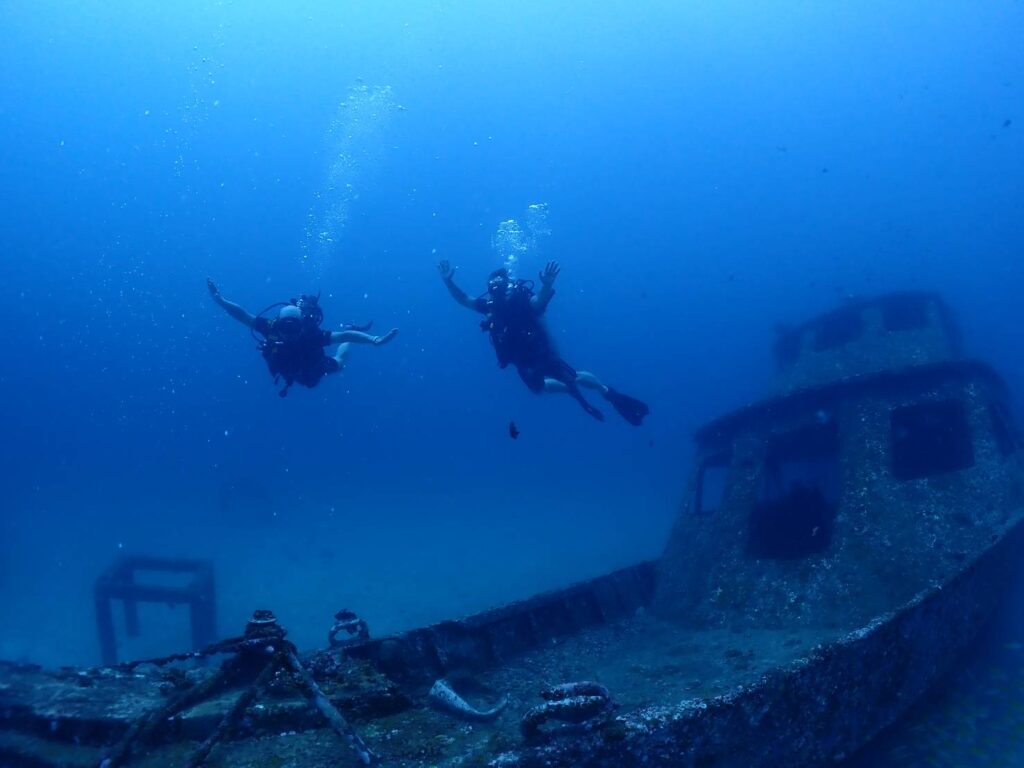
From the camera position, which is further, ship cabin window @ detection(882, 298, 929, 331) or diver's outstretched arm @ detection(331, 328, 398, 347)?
ship cabin window @ detection(882, 298, 929, 331)

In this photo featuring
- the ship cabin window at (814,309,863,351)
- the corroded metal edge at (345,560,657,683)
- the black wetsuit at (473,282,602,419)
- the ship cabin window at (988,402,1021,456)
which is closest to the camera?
the corroded metal edge at (345,560,657,683)

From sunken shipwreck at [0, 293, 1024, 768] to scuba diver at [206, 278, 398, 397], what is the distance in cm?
468

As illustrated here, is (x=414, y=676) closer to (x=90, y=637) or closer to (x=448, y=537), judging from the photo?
(x=90, y=637)

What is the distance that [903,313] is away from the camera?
13.8m

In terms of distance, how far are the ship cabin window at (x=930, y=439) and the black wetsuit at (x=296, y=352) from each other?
857cm

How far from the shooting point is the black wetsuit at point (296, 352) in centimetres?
973

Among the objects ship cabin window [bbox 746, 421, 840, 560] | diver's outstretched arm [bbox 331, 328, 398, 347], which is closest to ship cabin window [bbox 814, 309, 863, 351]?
ship cabin window [bbox 746, 421, 840, 560]

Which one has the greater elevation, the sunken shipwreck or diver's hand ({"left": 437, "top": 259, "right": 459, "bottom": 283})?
diver's hand ({"left": 437, "top": 259, "right": 459, "bottom": 283})

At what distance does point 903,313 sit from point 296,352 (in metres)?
13.0

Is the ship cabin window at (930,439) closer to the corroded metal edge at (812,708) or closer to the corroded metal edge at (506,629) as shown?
the corroded metal edge at (812,708)

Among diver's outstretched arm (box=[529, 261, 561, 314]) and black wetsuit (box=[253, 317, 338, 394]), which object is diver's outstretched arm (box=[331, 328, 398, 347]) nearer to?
black wetsuit (box=[253, 317, 338, 394])

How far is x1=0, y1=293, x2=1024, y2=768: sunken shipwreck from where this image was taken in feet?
10.7

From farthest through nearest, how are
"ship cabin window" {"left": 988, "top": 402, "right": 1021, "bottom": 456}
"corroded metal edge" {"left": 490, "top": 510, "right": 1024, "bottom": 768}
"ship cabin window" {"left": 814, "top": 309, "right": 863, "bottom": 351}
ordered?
"ship cabin window" {"left": 814, "top": 309, "right": 863, "bottom": 351}
"ship cabin window" {"left": 988, "top": 402, "right": 1021, "bottom": 456}
"corroded metal edge" {"left": 490, "top": 510, "right": 1024, "bottom": 768}

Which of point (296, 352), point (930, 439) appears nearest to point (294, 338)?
point (296, 352)
